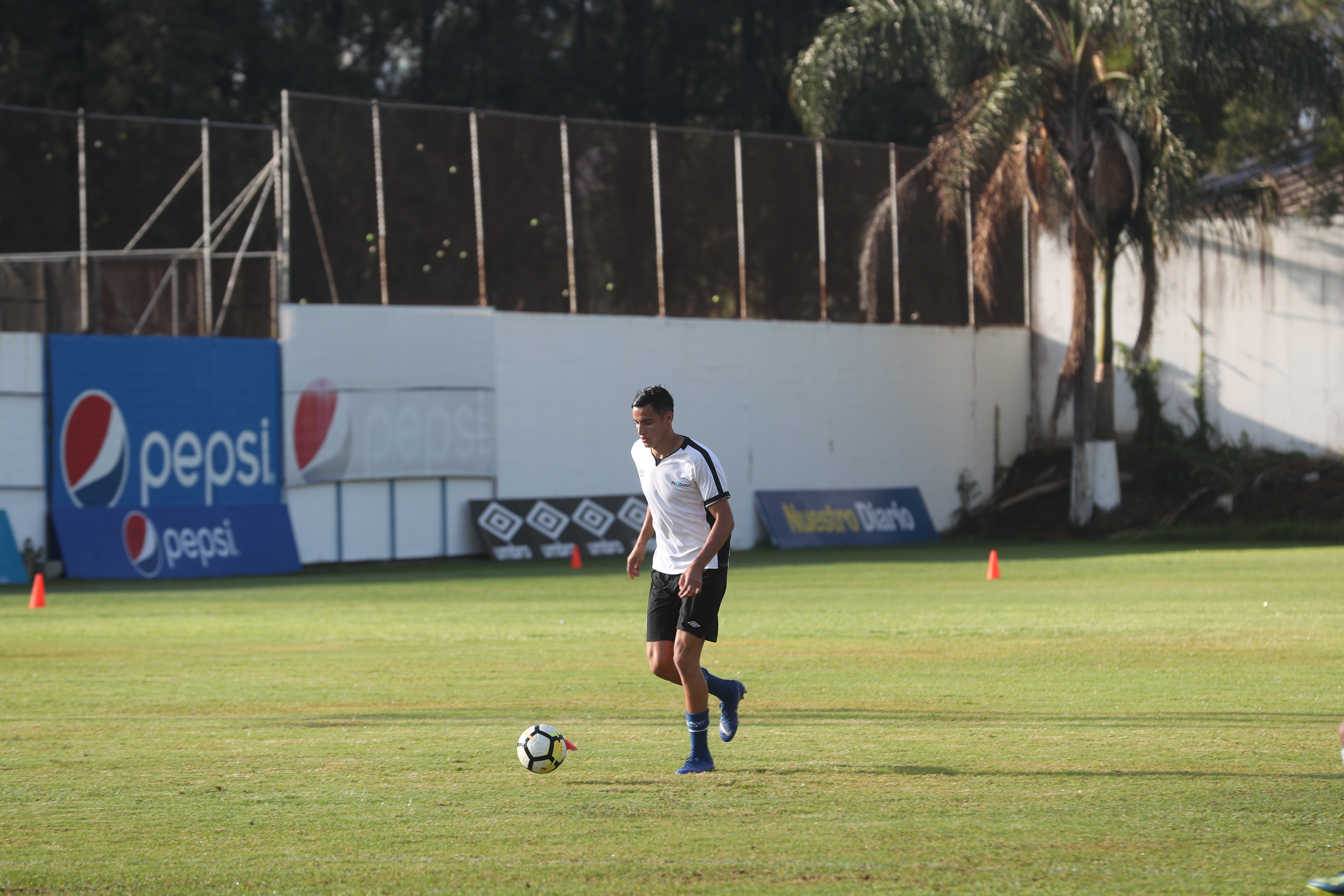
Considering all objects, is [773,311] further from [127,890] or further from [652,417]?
[127,890]

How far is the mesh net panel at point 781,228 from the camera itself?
100ft

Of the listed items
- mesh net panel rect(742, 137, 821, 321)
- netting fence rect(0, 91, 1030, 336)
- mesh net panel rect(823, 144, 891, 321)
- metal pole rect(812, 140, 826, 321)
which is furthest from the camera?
mesh net panel rect(823, 144, 891, 321)

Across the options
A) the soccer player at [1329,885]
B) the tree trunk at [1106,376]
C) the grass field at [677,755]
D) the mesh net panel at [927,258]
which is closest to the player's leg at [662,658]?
the grass field at [677,755]

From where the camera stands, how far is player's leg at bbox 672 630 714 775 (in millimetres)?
7312

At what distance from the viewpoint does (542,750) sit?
23.3 ft

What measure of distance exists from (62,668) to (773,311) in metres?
20.8

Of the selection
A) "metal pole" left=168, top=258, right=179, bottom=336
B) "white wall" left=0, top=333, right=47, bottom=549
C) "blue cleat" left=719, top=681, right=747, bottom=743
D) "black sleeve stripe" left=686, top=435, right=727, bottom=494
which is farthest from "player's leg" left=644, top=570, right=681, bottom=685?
"metal pole" left=168, top=258, right=179, bottom=336

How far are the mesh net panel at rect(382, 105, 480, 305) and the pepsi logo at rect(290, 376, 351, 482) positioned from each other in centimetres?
240

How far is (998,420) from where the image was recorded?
113 feet

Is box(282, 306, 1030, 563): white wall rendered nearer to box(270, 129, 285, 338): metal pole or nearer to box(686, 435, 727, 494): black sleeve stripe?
box(270, 129, 285, 338): metal pole

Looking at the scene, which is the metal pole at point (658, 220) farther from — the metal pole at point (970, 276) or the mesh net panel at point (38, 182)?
the mesh net panel at point (38, 182)

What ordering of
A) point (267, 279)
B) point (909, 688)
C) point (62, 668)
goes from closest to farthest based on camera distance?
point (909, 688) → point (62, 668) → point (267, 279)

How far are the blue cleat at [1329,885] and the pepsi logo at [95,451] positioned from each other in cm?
2145

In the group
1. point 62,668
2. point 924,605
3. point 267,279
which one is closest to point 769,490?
point 267,279
